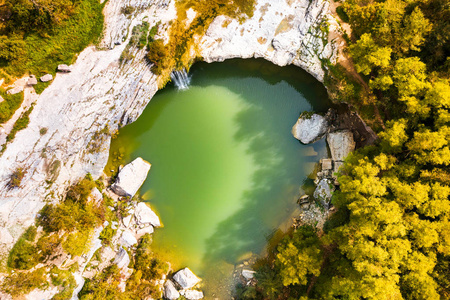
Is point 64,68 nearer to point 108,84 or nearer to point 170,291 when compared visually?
point 108,84

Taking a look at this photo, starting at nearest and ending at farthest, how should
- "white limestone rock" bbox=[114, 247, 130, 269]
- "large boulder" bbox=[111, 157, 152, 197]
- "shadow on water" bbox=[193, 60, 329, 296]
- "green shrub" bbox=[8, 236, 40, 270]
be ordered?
"green shrub" bbox=[8, 236, 40, 270] → "white limestone rock" bbox=[114, 247, 130, 269] → "large boulder" bbox=[111, 157, 152, 197] → "shadow on water" bbox=[193, 60, 329, 296]

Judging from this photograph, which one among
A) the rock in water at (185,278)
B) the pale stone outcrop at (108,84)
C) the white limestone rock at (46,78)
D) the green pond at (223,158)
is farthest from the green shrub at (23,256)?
the white limestone rock at (46,78)

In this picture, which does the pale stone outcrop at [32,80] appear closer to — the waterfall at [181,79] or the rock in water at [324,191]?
the waterfall at [181,79]

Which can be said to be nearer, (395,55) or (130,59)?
(395,55)

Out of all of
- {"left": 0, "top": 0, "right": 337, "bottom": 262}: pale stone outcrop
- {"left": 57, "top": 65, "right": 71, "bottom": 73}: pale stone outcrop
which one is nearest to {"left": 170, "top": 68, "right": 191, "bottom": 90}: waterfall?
{"left": 0, "top": 0, "right": 337, "bottom": 262}: pale stone outcrop

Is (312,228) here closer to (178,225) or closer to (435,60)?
(178,225)

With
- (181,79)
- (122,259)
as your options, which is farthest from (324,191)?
(122,259)

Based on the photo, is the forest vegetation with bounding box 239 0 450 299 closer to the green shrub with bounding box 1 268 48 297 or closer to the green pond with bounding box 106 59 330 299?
the green pond with bounding box 106 59 330 299

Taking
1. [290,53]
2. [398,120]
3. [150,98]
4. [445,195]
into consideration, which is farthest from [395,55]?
[150,98]
